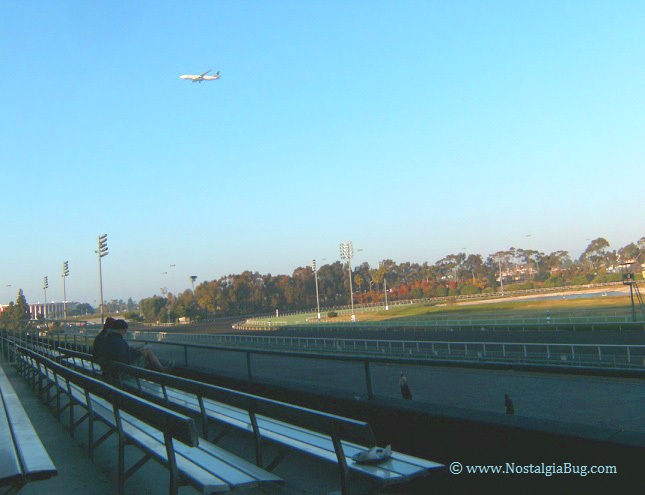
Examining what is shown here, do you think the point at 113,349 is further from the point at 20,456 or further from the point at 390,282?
the point at 390,282

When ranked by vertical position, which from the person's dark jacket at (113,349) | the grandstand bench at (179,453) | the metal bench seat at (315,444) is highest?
the person's dark jacket at (113,349)

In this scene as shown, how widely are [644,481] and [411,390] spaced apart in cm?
274

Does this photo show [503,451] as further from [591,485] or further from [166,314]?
[166,314]

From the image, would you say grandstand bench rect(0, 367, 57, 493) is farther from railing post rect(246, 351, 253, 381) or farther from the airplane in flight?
the airplane in flight

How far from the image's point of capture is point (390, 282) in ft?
497

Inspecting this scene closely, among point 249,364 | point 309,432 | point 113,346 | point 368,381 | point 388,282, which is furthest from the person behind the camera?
point 388,282

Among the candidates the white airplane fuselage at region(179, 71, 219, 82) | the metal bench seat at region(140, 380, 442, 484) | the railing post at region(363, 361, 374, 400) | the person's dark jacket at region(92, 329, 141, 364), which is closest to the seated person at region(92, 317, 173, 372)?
the person's dark jacket at region(92, 329, 141, 364)

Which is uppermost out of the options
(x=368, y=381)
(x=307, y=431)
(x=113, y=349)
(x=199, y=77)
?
(x=199, y=77)

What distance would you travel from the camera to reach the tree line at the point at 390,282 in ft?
370

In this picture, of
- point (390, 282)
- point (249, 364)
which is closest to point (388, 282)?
point (390, 282)

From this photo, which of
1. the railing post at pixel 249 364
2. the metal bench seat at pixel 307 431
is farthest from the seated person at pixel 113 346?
the metal bench seat at pixel 307 431

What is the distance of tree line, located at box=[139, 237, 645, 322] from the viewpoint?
113m

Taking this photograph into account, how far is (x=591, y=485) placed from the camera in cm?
364

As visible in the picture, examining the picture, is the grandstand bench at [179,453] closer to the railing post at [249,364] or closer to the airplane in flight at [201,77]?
the railing post at [249,364]
